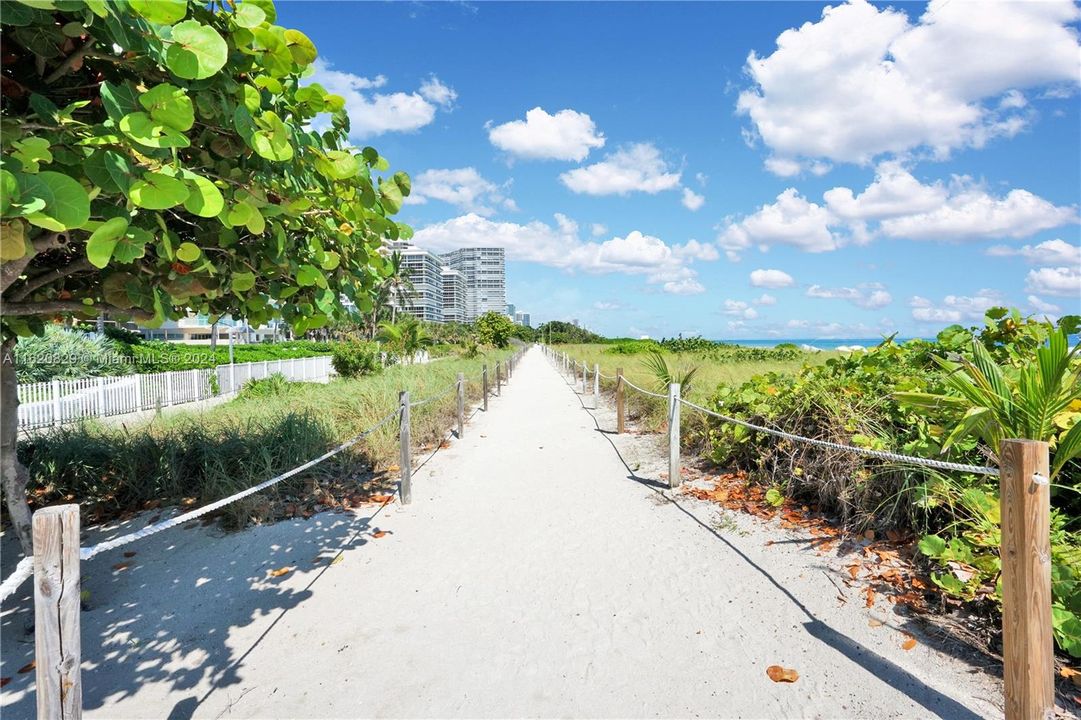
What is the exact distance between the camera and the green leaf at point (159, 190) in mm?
1634

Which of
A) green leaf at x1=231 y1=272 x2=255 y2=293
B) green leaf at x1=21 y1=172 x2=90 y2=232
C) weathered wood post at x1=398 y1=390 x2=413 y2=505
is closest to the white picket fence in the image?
weathered wood post at x1=398 y1=390 x2=413 y2=505

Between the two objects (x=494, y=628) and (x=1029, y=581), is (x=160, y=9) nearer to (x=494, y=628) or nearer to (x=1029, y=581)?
(x=494, y=628)

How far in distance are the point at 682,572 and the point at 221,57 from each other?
4.07 metres

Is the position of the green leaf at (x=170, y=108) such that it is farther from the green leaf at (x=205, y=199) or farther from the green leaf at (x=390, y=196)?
the green leaf at (x=390, y=196)

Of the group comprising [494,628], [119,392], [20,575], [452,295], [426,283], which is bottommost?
[494,628]

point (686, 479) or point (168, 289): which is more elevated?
point (168, 289)

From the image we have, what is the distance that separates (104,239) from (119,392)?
1602cm

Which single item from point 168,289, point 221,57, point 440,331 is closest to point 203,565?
point 168,289

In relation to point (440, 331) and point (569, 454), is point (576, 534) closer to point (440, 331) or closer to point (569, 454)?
point (569, 454)

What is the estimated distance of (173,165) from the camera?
1.77 meters

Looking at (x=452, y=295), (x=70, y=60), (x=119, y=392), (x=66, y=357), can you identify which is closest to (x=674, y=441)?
(x=70, y=60)

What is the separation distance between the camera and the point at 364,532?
5152mm

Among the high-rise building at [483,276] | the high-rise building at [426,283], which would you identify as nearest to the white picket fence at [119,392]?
the high-rise building at [426,283]

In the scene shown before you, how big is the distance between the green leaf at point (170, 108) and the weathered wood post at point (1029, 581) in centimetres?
308
